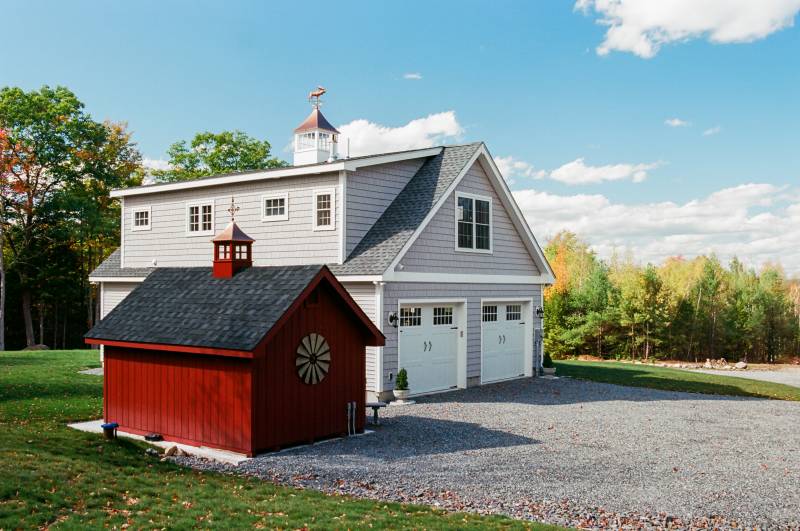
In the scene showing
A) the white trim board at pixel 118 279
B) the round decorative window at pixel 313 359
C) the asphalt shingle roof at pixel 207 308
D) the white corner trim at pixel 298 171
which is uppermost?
the white corner trim at pixel 298 171

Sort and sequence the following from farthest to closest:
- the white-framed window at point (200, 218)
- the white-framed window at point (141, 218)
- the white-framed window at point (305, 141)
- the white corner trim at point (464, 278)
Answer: the white-framed window at point (141, 218)
the white-framed window at point (305, 141)
the white-framed window at point (200, 218)
the white corner trim at point (464, 278)

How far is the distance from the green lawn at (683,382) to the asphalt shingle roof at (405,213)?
864 centimetres

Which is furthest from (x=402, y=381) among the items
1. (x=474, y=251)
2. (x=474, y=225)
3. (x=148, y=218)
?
(x=148, y=218)

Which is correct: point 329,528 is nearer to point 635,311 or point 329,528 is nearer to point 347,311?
point 347,311

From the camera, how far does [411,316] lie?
1847 cm

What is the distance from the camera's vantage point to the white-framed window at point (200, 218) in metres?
21.7

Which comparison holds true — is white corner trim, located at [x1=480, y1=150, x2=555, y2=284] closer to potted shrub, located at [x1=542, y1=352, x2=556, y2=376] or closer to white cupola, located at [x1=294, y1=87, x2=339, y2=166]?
potted shrub, located at [x1=542, y1=352, x2=556, y2=376]

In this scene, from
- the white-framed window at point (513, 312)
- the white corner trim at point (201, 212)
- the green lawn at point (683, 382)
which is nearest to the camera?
the white corner trim at point (201, 212)

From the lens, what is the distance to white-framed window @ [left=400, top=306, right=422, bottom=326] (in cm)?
1823

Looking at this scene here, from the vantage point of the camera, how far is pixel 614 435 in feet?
45.7

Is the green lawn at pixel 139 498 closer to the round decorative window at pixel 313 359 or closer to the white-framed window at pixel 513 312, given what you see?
the round decorative window at pixel 313 359

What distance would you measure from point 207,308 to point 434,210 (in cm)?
757

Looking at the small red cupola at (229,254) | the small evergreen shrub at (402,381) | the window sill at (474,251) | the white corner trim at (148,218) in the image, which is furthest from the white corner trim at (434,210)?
the white corner trim at (148,218)

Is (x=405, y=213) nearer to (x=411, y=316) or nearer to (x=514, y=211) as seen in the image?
(x=411, y=316)
